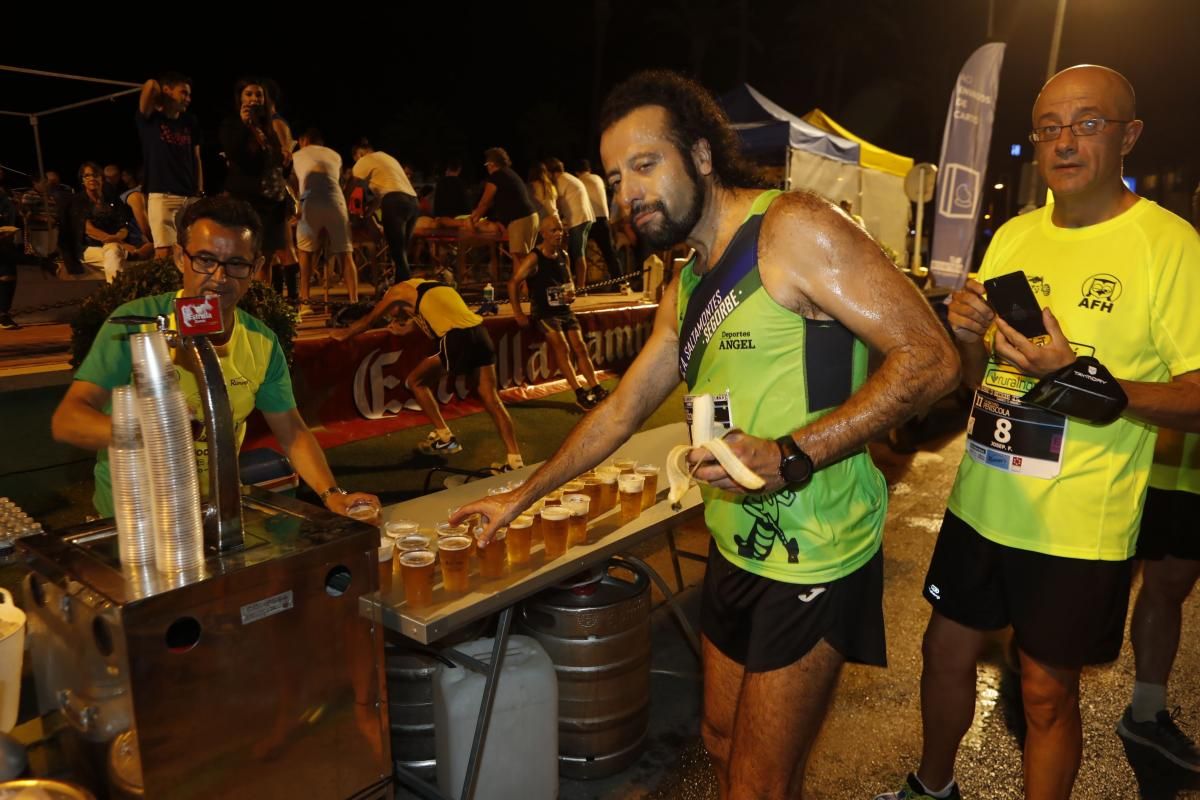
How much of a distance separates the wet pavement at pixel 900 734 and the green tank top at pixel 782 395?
4.67ft

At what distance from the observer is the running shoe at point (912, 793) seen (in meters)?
2.63

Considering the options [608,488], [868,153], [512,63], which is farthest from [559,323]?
[512,63]

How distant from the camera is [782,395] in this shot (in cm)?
188

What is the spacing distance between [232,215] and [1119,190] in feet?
8.94

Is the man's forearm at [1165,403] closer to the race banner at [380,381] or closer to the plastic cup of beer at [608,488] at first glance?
the plastic cup of beer at [608,488]

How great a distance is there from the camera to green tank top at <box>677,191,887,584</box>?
1858 millimetres

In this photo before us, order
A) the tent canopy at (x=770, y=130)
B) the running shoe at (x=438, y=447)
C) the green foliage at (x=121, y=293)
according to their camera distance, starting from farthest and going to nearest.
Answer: the tent canopy at (x=770, y=130) → the running shoe at (x=438, y=447) → the green foliage at (x=121, y=293)

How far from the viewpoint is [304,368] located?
6430mm

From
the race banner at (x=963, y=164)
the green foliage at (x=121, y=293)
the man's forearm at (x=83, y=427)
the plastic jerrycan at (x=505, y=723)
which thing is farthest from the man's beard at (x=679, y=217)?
the race banner at (x=963, y=164)

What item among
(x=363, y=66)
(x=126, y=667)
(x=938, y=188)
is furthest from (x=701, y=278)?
(x=363, y=66)

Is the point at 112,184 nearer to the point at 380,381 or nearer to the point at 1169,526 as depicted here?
the point at 380,381

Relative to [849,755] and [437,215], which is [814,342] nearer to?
[849,755]

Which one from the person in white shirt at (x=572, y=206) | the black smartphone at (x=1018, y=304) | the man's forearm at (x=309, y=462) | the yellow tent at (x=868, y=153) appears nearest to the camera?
the black smartphone at (x=1018, y=304)

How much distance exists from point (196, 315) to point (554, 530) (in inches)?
51.0
